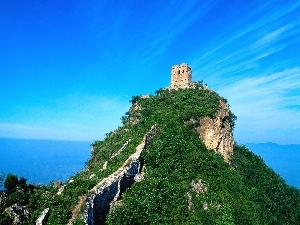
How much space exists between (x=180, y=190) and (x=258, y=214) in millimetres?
10876

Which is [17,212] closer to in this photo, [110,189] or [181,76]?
[110,189]

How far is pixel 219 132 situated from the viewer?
42.9 m

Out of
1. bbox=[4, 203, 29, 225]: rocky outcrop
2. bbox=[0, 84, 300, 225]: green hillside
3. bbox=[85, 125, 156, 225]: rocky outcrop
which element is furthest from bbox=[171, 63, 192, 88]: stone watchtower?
bbox=[4, 203, 29, 225]: rocky outcrop

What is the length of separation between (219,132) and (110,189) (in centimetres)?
1973

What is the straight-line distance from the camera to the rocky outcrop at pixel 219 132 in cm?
4166

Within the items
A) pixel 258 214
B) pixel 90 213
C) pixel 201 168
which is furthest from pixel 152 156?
pixel 258 214

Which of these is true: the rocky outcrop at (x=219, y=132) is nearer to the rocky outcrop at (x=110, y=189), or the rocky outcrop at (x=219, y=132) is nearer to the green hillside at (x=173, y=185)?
the green hillside at (x=173, y=185)

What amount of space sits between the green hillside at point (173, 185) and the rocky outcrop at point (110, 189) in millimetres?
484

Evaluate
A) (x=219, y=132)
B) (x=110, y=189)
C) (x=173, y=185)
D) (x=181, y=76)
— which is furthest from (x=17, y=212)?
(x=181, y=76)

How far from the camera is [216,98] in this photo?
47.4 metres

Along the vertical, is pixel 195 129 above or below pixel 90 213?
above

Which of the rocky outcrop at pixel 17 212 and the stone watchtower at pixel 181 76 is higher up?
the stone watchtower at pixel 181 76

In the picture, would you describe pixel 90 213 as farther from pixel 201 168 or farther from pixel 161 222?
pixel 201 168

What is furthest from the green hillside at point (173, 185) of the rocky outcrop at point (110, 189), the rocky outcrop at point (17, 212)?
the rocky outcrop at point (110, 189)
